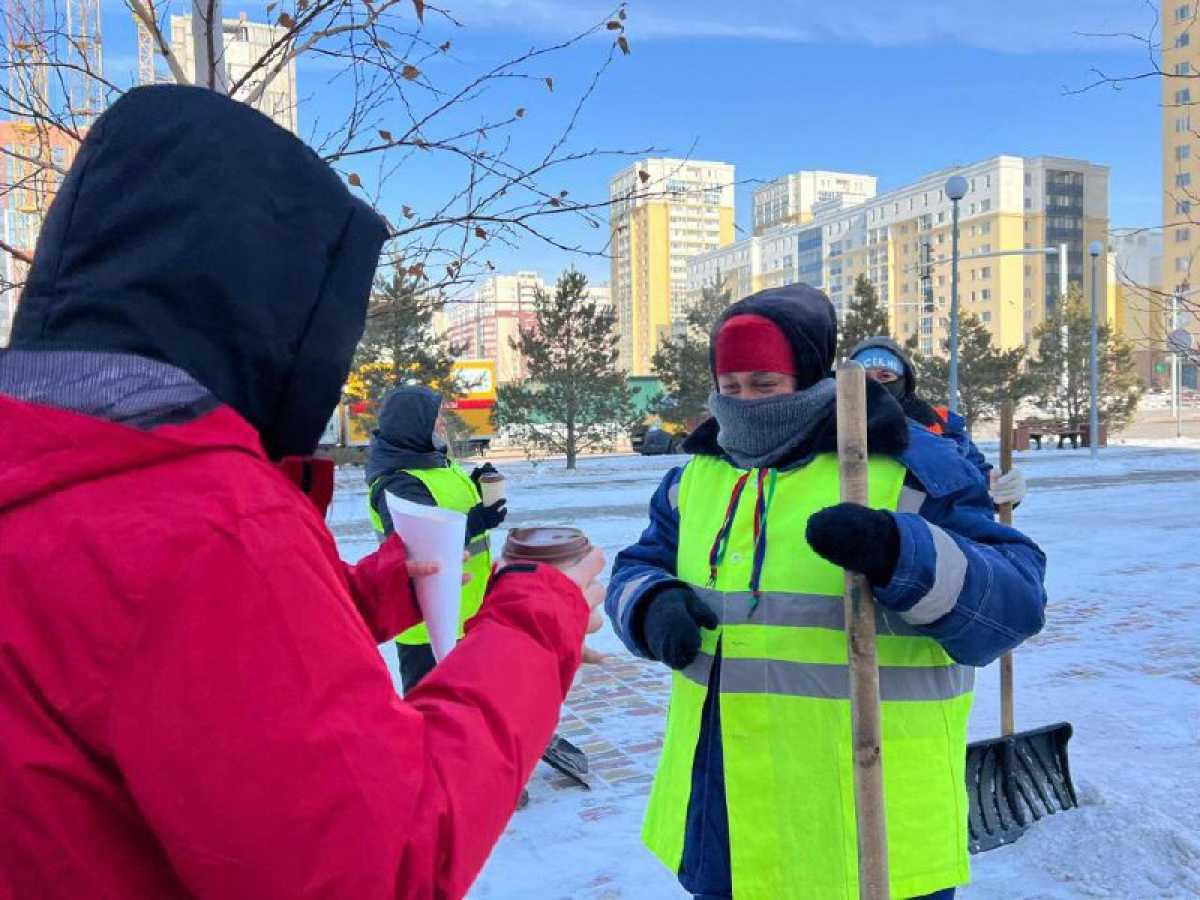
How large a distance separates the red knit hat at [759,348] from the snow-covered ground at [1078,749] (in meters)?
2.15

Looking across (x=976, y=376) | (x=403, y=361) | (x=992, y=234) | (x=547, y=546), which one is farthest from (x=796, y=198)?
(x=547, y=546)

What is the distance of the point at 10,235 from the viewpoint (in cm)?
511

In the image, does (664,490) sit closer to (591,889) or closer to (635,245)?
(591,889)

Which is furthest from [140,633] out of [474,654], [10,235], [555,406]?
[555,406]

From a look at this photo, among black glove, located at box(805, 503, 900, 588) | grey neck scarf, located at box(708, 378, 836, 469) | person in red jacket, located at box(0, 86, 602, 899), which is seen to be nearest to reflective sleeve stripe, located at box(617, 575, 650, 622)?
grey neck scarf, located at box(708, 378, 836, 469)

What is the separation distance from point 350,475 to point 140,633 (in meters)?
28.8

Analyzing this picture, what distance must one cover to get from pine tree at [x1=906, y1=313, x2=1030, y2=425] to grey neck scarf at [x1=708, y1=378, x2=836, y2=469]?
104 feet

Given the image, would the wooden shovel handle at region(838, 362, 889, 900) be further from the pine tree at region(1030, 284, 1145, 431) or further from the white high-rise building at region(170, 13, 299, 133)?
the pine tree at region(1030, 284, 1145, 431)

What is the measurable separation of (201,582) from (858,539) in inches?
48.9

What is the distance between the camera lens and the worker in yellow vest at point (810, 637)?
184 cm

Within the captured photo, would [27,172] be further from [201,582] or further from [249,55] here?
[201,582]

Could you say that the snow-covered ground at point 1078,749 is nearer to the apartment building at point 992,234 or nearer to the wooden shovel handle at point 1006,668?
the wooden shovel handle at point 1006,668

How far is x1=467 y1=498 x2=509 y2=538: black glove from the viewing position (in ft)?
13.3

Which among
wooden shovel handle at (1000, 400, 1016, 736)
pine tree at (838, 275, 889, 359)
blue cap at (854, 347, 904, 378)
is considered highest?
pine tree at (838, 275, 889, 359)
